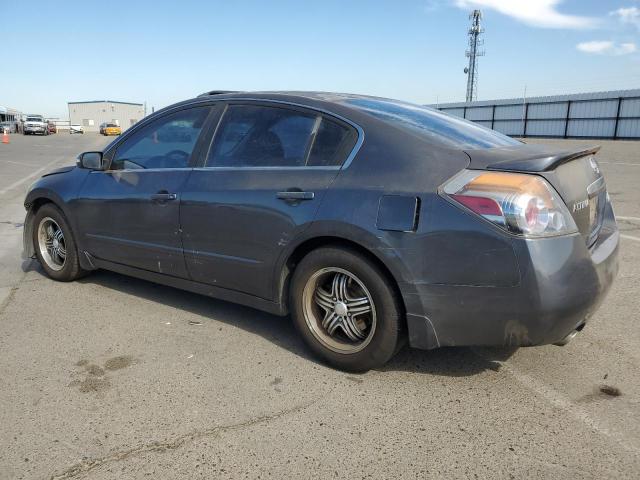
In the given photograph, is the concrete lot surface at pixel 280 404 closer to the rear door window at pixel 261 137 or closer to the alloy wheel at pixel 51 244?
the alloy wheel at pixel 51 244

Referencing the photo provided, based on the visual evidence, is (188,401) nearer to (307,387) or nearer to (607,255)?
(307,387)

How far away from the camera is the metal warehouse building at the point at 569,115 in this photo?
29.2 metres

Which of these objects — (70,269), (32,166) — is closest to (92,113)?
(32,166)

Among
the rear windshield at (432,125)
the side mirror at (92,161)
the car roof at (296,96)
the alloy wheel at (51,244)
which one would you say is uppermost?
the car roof at (296,96)

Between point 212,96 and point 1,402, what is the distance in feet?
7.63

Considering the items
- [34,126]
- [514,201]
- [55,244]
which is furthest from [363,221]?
[34,126]

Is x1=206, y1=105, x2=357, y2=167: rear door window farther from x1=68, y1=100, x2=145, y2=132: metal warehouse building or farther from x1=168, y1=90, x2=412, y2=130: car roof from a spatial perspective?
x1=68, y1=100, x2=145, y2=132: metal warehouse building

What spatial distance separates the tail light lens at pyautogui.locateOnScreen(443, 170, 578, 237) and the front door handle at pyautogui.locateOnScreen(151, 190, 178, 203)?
1.94 metres

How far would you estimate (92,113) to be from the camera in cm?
9681

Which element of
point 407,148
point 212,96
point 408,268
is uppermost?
point 212,96

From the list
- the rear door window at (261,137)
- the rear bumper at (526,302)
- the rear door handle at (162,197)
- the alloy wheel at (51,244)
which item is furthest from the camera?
the alloy wheel at (51,244)

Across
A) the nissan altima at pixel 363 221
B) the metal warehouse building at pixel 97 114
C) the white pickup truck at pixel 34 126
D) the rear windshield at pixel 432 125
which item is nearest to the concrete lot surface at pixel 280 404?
the nissan altima at pixel 363 221

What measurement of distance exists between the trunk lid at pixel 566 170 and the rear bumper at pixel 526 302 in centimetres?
17

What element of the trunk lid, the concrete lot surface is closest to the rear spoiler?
the trunk lid
